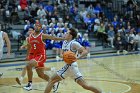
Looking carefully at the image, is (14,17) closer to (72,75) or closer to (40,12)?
(40,12)

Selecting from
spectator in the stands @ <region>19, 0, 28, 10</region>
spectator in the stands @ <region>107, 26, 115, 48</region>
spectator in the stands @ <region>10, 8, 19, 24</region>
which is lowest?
spectator in the stands @ <region>107, 26, 115, 48</region>

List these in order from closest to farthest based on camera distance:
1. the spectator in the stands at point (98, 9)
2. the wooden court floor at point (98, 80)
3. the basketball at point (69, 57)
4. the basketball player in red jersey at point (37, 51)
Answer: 1. the basketball at point (69, 57)
2. the basketball player in red jersey at point (37, 51)
3. the wooden court floor at point (98, 80)
4. the spectator in the stands at point (98, 9)

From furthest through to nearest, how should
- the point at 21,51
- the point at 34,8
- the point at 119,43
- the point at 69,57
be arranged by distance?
1. the point at 119,43
2. the point at 34,8
3. the point at 21,51
4. the point at 69,57

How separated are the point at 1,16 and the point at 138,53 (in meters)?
9.98

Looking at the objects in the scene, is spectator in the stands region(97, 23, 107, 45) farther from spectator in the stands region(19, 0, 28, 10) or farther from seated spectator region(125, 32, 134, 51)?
spectator in the stands region(19, 0, 28, 10)

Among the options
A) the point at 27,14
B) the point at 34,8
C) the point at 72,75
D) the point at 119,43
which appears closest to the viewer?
the point at 72,75

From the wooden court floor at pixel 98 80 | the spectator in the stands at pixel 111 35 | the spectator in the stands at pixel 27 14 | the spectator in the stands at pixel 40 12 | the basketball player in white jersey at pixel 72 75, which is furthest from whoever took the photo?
the spectator in the stands at pixel 111 35

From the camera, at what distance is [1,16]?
2292 cm

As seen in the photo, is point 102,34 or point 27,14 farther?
point 102,34

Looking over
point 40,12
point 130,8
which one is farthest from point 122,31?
point 40,12

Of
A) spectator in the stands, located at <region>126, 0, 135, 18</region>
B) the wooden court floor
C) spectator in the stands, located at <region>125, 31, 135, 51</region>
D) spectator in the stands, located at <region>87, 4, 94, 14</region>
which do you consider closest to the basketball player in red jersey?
the wooden court floor

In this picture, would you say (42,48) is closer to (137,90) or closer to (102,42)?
(137,90)

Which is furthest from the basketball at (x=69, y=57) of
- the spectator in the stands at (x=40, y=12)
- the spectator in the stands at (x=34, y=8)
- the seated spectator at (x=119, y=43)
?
the seated spectator at (x=119, y=43)

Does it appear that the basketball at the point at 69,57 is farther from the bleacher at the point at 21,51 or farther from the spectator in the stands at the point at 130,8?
the spectator in the stands at the point at 130,8
